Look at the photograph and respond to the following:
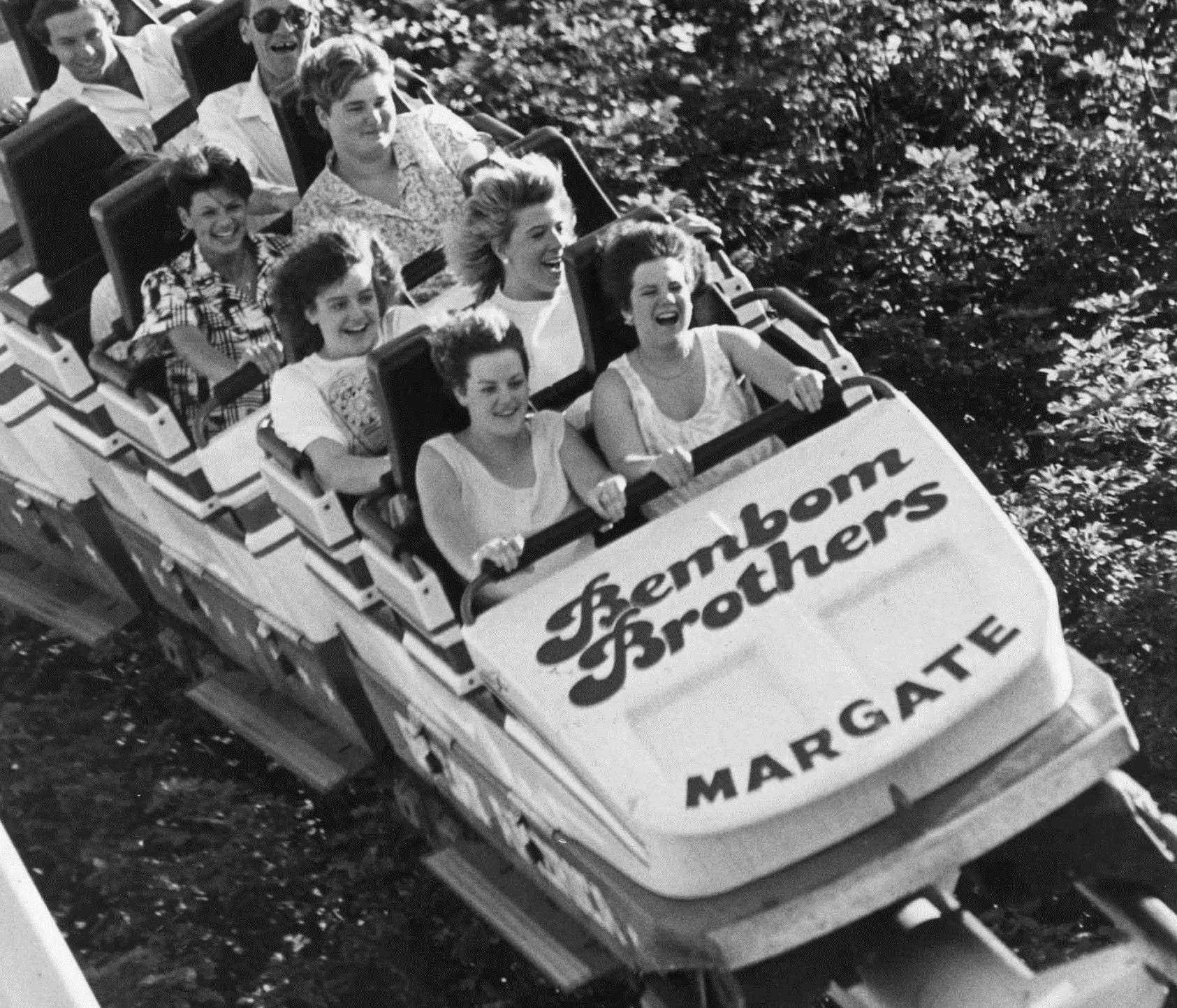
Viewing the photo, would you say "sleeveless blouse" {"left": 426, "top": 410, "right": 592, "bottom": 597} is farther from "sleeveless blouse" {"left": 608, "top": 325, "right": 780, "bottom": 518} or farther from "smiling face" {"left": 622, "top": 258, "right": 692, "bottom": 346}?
"smiling face" {"left": 622, "top": 258, "right": 692, "bottom": 346}

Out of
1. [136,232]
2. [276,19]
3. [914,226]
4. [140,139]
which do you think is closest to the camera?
[136,232]

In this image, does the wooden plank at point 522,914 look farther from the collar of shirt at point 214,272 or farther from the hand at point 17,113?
the hand at point 17,113

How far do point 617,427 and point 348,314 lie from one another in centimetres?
75

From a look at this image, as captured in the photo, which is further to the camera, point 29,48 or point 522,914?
point 29,48

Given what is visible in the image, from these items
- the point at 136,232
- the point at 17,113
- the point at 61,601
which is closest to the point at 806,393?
the point at 136,232

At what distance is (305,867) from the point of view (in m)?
6.45

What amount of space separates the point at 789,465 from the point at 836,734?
0.71 metres

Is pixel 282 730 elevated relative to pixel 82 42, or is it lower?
lower

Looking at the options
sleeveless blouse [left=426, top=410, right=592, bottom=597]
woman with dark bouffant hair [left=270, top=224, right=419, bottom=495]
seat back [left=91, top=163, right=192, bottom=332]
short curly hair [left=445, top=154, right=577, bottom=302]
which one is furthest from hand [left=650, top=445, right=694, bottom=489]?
seat back [left=91, top=163, right=192, bottom=332]

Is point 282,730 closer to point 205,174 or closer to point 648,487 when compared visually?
point 205,174

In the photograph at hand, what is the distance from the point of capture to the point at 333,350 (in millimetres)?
5801

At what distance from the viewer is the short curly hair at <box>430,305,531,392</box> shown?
521 centimetres

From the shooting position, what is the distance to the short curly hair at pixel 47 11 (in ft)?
25.0

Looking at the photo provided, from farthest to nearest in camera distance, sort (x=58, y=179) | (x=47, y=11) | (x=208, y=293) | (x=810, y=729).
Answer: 1. (x=47, y=11)
2. (x=58, y=179)
3. (x=208, y=293)
4. (x=810, y=729)
